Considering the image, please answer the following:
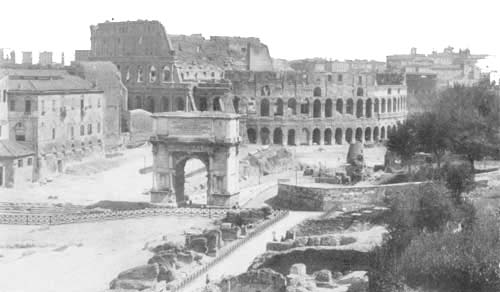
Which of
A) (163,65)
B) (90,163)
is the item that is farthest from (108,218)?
(163,65)

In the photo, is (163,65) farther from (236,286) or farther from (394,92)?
(236,286)

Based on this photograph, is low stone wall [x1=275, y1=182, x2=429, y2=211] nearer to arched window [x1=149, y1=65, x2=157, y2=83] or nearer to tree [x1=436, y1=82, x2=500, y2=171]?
tree [x1=436, y1=82, x2=500, y2=171]

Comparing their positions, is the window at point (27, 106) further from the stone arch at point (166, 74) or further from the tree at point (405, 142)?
the stone arch at point (166, 74)

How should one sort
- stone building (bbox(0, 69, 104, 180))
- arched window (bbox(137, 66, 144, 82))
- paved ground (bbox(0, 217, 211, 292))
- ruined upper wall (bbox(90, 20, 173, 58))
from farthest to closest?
arched window (bbox(137, 66, 144, 82))
ruined upper wall (bbox(90, 20, 173, 58))
stone building (bbox(0, 69, 104, 180))
paved ground (bbox(0, 217, 211, 292))

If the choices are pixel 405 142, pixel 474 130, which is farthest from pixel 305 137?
pixel 474 130

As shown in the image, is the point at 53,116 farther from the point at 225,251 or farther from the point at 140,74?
the point at 225,251

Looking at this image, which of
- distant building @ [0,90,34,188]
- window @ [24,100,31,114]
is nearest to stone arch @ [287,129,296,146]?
window @ [24,100,31,114]
